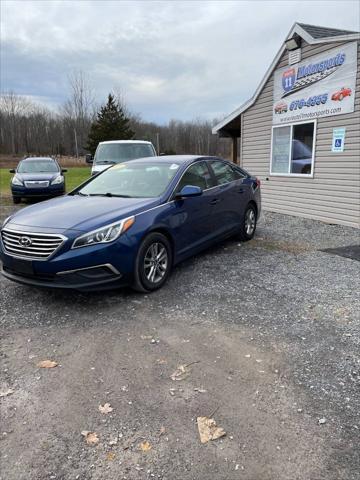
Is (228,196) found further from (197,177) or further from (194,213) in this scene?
(194,213)

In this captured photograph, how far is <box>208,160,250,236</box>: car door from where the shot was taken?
230 inches

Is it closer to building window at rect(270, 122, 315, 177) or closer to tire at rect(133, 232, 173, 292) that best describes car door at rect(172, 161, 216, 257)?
tire at rect(133, 232, 173, 292)

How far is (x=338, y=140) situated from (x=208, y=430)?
7898mm

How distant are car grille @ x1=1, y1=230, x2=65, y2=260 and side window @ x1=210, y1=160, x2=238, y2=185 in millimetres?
2960

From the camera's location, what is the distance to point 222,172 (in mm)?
6168

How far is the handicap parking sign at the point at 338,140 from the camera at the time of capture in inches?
335

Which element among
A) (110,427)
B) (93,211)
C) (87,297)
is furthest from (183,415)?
(93,211)

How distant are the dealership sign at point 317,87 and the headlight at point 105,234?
6.54 meters

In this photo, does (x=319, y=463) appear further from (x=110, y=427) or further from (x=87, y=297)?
(x=87, y=297)

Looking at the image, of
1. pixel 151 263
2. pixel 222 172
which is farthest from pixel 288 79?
pixel 151 263

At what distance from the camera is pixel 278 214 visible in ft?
35.0

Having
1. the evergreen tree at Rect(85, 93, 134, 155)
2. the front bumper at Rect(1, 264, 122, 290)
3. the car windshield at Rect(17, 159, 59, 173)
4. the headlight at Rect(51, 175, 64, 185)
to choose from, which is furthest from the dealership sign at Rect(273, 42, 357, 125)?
the evergreen tree at Rect(85, 93, 134, 155)

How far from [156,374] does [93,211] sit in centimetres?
205

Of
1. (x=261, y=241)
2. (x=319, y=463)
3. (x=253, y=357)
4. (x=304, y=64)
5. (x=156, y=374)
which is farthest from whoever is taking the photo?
(x=304, y=64)
